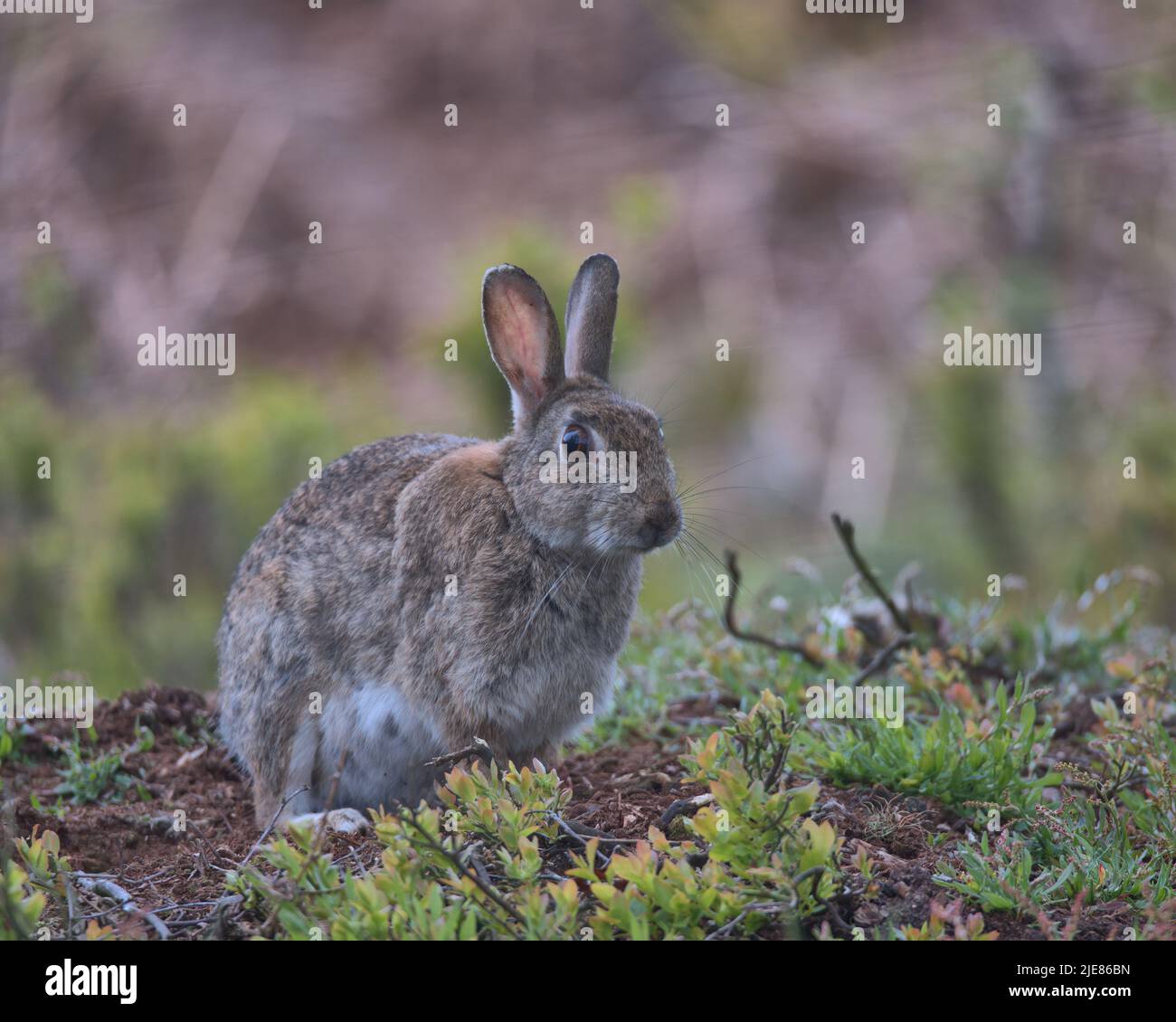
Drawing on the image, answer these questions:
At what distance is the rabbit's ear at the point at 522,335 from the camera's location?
450cm

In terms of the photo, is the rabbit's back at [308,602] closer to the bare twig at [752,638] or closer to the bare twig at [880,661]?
the bare twig at [752,638]

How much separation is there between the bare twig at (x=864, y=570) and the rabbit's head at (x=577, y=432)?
81 centimetres

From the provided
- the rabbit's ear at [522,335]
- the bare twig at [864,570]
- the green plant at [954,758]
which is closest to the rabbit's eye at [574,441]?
the rabbit's ear at [522,335]

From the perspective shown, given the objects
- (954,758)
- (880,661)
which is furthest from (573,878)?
(880,661)

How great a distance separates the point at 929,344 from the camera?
38.3 ft

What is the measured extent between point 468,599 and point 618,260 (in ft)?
29.5

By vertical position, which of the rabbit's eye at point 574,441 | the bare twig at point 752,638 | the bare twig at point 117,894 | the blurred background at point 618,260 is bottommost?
the bare twig at point 117,894

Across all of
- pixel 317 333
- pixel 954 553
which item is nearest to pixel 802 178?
pixel 317 333

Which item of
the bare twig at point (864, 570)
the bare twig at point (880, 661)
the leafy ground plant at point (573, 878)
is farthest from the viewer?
the bare twig at point (864, 570)

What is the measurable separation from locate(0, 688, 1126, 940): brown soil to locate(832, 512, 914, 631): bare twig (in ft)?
3.35

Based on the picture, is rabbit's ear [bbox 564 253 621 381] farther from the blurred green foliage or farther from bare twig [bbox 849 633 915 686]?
the blurred green foliage

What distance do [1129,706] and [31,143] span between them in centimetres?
1242

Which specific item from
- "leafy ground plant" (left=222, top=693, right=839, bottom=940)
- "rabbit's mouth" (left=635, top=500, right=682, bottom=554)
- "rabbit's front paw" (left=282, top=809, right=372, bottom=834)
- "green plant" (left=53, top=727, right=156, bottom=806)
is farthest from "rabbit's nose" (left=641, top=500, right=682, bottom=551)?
"green plant" (left=53, top=727, right=156, bottom=806)

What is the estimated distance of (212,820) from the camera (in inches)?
178
